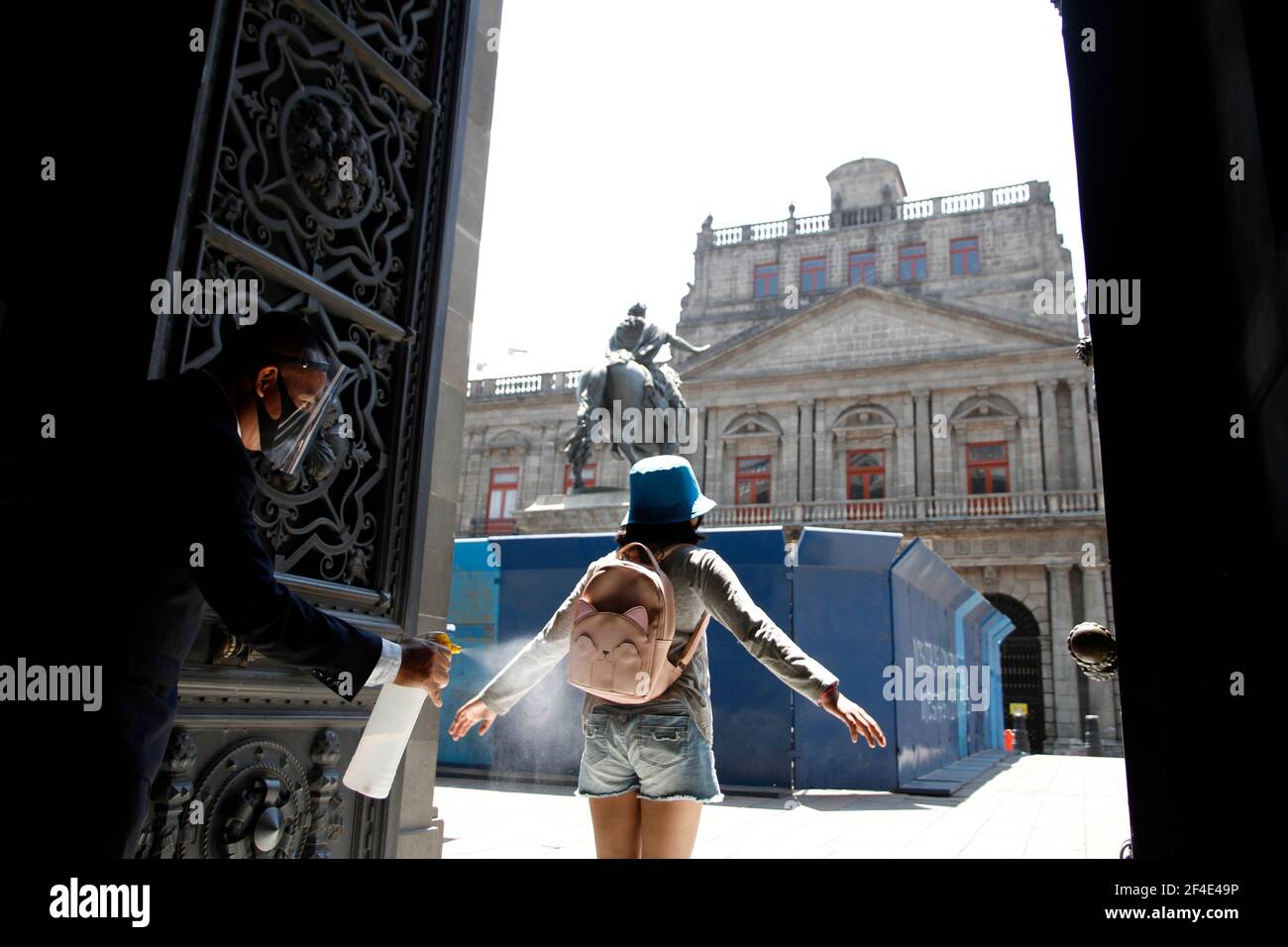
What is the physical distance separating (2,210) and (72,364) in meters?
0.55

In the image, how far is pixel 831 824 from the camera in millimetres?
7105

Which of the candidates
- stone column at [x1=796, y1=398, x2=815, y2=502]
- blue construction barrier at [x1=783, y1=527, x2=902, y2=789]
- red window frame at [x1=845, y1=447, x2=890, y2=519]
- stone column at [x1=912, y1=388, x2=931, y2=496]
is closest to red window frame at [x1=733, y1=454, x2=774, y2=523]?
stone column at [x1=796, y1=398, x2=815, y2=502]

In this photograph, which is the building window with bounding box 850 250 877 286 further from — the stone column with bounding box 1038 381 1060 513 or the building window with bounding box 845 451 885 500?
the stone column with bounding box 1038 381 1060 513

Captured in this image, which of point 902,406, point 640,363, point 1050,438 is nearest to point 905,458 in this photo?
point 902,406

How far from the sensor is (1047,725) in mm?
23766

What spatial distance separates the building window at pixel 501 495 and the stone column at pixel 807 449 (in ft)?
32.7

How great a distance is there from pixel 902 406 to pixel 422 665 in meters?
27.8

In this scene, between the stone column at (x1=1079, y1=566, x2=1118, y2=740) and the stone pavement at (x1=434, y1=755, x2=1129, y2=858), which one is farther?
the stone column at (x1=1079, y1=566, x2=1118, y2=740)

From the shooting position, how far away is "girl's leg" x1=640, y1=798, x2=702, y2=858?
2.77m

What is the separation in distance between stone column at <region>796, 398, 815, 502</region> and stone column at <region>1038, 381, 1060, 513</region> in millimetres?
6537

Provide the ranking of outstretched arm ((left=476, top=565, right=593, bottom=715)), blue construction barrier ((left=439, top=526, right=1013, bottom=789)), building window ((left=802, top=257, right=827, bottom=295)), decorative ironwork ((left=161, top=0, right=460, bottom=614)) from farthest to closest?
Answer: building window ((left=802, top=257, right=827, bottom=295)), blue construction barrier ((left=439, top=526, right=1013, bottom=789)), outstretched arm ((left=476, top=565, right=593, bottom=715)), decorative ironwork ((left=161, top=0, right=460, bottom=614))

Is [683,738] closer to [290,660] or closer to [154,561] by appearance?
[290,660]

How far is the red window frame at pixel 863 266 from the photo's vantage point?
105 ft
